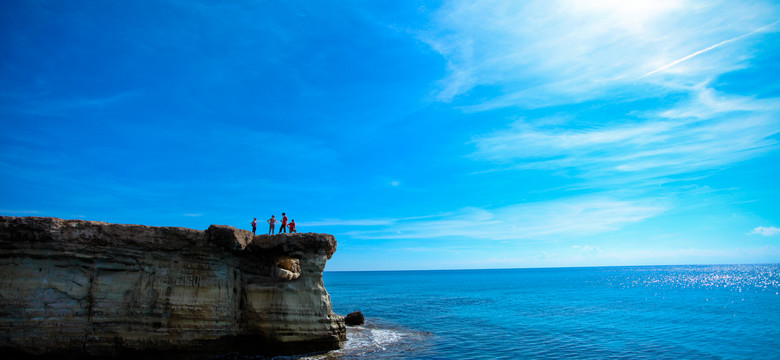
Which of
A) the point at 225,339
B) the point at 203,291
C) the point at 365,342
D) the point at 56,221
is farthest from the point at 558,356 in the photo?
the point at 56,221

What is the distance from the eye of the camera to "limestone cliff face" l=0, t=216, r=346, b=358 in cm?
1497

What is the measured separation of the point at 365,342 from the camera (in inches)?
890

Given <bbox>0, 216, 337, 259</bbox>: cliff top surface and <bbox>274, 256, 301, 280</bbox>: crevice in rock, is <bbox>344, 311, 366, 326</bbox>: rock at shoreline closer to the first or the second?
<bbox>274, 256, 301, 280</bbox>: crevice in rock

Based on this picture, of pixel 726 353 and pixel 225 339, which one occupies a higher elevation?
pixel 225 339

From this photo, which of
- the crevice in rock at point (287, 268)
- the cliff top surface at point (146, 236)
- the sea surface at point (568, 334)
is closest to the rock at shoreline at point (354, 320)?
the sea surface at point (568, 334)

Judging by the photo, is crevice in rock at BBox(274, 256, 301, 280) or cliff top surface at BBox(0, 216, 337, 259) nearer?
cliff top surface at BBox(0, 216, 337, 259)

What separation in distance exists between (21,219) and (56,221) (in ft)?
3.51

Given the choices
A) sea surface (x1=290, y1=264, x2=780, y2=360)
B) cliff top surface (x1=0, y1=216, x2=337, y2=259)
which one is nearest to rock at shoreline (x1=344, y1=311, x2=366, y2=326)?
sea surface (x1=290, y1=264, x2=780, y2=360)

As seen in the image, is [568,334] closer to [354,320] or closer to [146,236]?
[354,320]

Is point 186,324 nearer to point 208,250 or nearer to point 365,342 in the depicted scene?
point 208,250

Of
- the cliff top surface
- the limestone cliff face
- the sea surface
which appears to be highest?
the cliff top surface

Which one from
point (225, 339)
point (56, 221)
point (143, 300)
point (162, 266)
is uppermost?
point (56, 221)

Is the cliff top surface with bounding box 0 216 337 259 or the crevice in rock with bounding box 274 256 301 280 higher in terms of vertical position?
the cliff top surface with bounding box 0 216 337 259

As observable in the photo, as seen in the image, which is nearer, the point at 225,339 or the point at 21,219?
the point at 21,219
